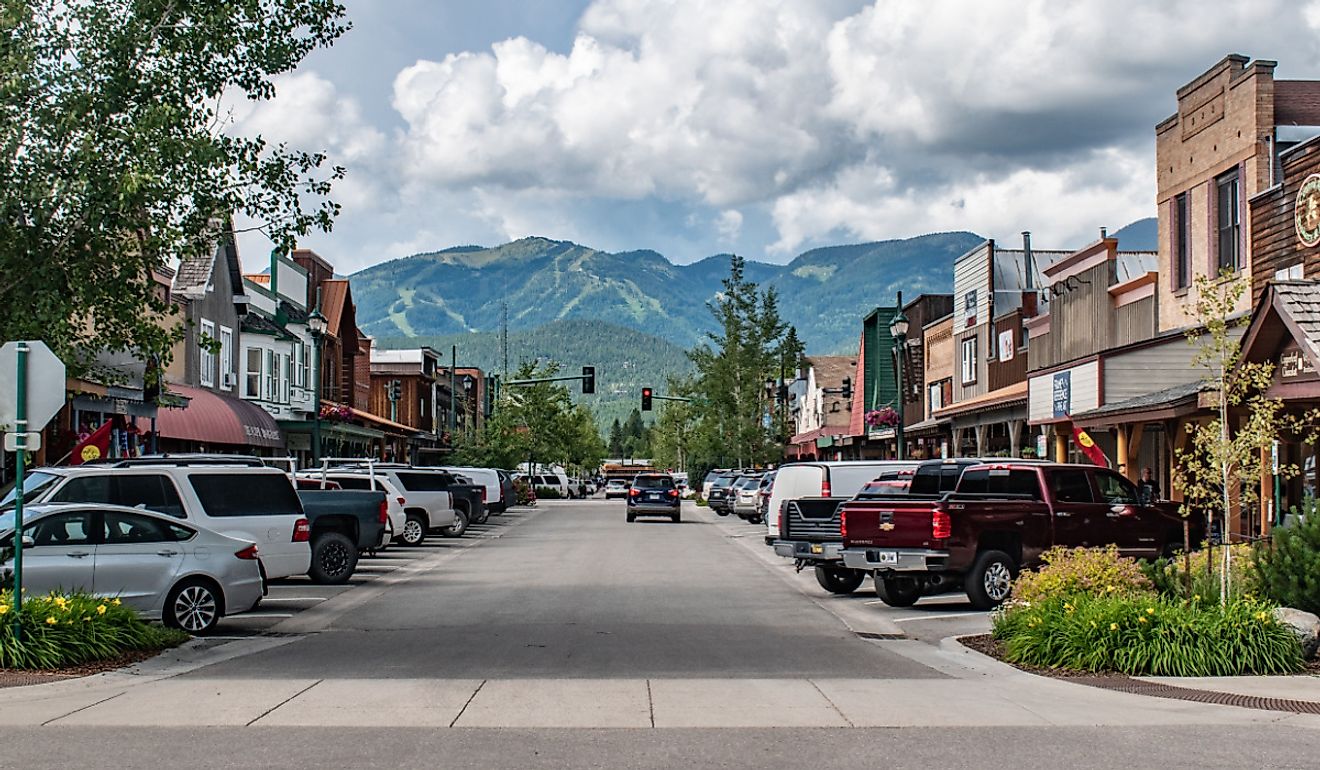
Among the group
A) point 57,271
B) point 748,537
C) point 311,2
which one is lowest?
point 748,537

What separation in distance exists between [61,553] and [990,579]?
11.5 meters

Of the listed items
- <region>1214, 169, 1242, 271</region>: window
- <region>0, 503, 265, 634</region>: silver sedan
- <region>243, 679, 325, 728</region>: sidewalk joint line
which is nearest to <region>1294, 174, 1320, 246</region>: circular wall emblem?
<region>1214, 169, 1242, 271</region>: window

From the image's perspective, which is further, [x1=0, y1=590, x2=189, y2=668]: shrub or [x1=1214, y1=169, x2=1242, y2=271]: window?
[x1=1214, y1=169, x2=1242, y2=271]: window

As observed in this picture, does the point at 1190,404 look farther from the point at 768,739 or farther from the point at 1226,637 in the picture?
the point at 768,739

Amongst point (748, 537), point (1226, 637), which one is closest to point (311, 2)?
point (1226, 637)

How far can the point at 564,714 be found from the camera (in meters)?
10.5

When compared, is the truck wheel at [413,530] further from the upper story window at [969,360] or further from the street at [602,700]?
the upper story window at [969,360]

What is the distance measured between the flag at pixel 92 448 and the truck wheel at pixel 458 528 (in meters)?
11.6

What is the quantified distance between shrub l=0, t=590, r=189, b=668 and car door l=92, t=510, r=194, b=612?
1.10 metres

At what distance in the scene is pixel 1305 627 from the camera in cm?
1301

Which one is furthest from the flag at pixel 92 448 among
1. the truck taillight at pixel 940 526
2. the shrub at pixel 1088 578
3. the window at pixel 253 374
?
the window at pixel 253 374

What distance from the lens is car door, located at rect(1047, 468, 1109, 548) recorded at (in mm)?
19234

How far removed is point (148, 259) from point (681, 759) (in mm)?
10619

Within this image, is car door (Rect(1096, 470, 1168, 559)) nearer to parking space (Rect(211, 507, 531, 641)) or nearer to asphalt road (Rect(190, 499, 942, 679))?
asphalt road (Rect(190, 499, 942, 679))
